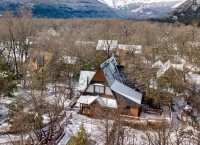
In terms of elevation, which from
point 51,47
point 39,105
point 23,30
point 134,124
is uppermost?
point 23,30

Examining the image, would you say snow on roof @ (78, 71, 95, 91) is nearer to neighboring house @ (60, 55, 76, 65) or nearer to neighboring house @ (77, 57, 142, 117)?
neighboring house @ (77, 57, 142, 117)

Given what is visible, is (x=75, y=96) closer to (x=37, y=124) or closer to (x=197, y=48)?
(x=37, y=124)

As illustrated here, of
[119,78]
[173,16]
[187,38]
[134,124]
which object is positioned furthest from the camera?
[173,16]

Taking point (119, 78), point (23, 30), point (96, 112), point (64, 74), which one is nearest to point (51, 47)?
point (23, 30)

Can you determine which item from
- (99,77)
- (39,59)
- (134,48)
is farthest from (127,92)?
(134,48)

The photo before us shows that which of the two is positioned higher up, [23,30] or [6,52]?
[23,30]

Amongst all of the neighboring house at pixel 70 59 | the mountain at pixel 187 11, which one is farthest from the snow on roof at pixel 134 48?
the mountain at pixel 187 11

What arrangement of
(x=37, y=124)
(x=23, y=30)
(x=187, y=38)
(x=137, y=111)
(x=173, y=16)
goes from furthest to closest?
(x=173, y=16)
(x=187, y=38)
(x=23, y=30)
(x=137, y=111)
(x=37, y=124)

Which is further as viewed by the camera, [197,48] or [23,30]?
[197,48]

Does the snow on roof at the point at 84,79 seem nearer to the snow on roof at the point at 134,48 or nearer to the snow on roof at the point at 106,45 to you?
the snow on roof at the point at 106,45
